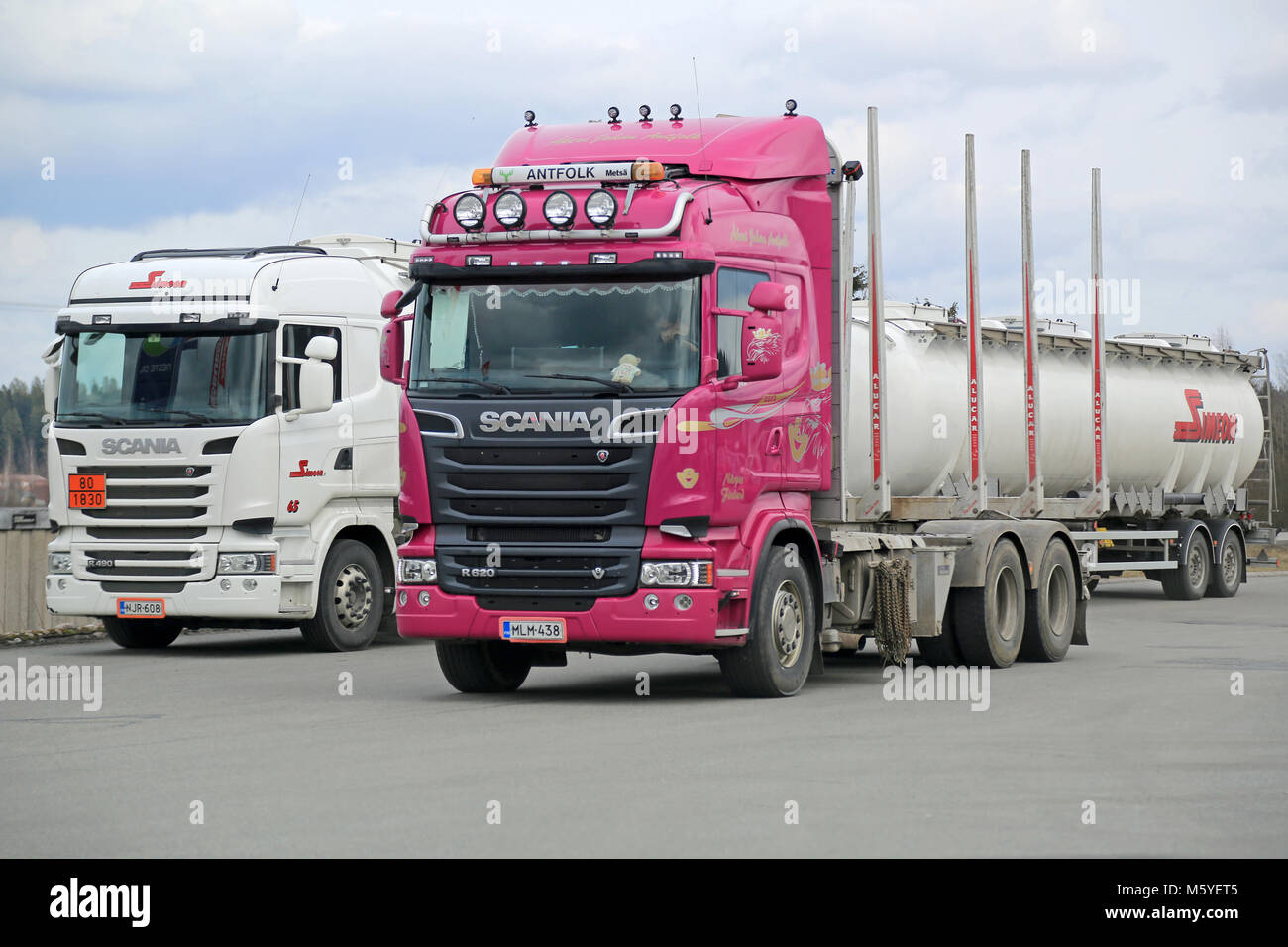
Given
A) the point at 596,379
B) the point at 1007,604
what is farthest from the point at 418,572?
the point at 1007,604

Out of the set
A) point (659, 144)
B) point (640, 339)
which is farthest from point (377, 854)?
point (659, 144)

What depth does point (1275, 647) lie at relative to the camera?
63.8ft

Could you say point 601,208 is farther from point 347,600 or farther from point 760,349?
point 347,600

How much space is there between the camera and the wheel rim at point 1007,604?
1709 cm

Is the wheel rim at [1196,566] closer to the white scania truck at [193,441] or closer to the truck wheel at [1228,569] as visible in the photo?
the truck wheel at [1228,569]

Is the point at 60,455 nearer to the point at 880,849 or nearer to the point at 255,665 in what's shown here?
the point at 255,665

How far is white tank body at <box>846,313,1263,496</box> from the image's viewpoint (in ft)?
57.0

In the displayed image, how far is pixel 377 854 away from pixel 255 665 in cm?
1030

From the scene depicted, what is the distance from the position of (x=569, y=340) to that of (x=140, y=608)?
22.1ft

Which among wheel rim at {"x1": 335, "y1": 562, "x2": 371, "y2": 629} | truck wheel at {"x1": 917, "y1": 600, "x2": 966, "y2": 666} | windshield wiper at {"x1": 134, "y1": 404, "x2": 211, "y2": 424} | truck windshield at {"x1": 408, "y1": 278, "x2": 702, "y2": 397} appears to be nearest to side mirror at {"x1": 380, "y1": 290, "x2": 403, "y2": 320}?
truck windshield at {"x1": 408, "y1": 278, "x2": 702, "y2": 397}

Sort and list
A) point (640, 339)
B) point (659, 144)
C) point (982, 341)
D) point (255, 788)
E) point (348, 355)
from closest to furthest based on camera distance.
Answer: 1. point (255, 788)
2. point (640, 339)
3. point (659, 144)
4. point (348, 355)
5. point (982, 341)

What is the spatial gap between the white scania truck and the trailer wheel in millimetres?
6074

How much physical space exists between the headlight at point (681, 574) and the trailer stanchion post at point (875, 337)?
11.1 ft

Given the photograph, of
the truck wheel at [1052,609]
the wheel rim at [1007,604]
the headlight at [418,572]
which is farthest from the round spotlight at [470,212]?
the truck wheel at [1052,609]
